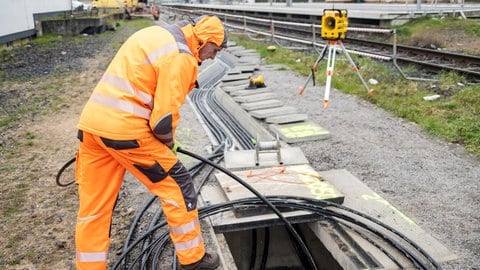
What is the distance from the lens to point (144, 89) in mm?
2984

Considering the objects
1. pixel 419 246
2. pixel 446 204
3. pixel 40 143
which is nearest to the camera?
pixel 419 246

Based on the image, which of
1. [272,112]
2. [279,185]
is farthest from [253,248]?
[272,112]

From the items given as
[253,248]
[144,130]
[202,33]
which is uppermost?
[202,33]

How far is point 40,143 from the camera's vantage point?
7012 mm

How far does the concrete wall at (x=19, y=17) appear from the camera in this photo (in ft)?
58.3

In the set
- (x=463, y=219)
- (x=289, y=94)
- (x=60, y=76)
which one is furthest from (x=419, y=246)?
(x=60, y=76)

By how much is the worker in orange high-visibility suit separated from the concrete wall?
55.3 feet

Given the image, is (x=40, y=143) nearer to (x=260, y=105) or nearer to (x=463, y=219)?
(x=260, y=105)

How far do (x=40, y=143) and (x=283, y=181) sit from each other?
4.31 metres

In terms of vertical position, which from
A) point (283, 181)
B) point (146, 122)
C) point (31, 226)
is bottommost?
point (31, 226)

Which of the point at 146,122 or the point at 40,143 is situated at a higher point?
the point at 146,122

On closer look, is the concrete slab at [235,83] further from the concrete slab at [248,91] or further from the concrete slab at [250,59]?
the concrete slab at [250,59]

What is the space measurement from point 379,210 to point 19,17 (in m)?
19.9

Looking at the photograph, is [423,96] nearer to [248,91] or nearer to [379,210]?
[248,91]
